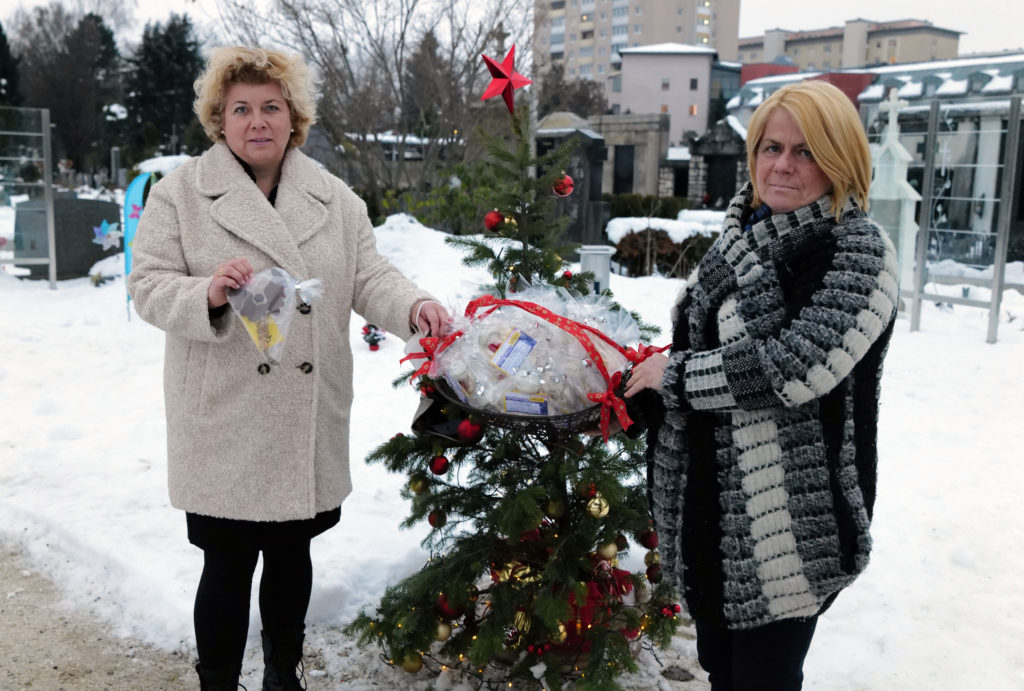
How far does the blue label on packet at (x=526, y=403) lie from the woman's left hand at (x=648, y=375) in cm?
21

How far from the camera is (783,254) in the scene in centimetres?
196

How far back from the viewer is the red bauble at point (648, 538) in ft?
9.70

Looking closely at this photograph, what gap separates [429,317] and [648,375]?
75 centimetres

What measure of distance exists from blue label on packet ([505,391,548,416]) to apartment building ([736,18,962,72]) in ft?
357

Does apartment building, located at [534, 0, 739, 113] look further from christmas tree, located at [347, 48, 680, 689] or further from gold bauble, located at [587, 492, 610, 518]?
gold bauble, located at [587, 492, 610, 518]

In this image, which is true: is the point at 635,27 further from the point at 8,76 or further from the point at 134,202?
the point at 134,202

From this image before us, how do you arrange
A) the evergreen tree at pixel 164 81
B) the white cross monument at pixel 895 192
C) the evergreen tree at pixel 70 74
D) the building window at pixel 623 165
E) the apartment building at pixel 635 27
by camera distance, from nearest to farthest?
the white cross monument at pixel 895 192 < the evergreen tree at pixel 164 81 < the evergreen tree at pixel 70 74 < the building window at pixel 623 165 < the apartment building at pixel 635 27

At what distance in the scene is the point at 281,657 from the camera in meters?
2.82

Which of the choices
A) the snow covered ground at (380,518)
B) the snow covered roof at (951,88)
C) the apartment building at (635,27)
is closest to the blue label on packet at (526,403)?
the snow covered ground at (380,518)

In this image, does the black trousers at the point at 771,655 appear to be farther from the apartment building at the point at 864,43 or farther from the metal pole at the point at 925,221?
the apartment building at the point at 864,43

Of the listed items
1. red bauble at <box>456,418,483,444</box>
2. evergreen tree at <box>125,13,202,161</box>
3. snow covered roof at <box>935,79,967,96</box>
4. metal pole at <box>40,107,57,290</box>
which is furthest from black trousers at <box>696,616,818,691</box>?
evergreen tree at <box>125,13,202,161</box>

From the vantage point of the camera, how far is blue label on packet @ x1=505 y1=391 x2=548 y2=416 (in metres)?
2.10

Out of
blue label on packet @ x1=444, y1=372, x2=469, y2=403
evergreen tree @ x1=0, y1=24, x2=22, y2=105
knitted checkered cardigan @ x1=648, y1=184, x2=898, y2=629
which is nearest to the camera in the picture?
knitted checkered cardigan @ x1=648, y1=184, x2=898, y2=629

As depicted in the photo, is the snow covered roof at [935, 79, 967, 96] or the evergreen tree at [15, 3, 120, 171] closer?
the snow covered roof at [935, 79, 967, 96]
